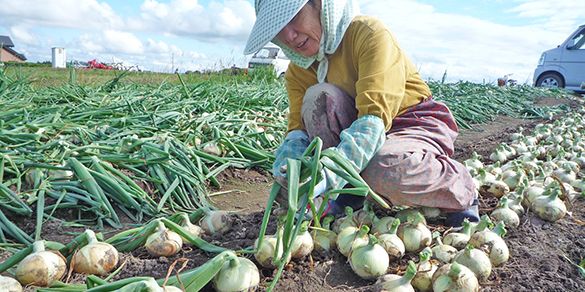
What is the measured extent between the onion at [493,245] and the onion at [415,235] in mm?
158

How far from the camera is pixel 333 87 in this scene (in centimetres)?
158

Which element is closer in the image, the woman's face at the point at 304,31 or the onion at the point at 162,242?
the onion at the point at 162,242

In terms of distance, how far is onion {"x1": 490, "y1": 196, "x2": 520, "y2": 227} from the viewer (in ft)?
5.20

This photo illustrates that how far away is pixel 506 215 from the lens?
1.59m

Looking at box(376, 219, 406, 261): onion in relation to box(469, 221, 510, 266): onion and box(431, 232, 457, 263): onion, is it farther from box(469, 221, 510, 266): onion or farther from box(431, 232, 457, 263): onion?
box(469, 221, 510, 266): onion

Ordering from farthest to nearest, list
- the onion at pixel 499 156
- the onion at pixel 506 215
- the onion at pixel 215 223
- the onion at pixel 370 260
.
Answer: the onion at pixel 499 156 → the onion at pixel 506 215 → the onion at pixel 215 223 → the onion at pixel 370 260

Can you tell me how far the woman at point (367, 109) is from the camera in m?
1.30

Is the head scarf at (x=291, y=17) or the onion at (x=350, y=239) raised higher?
the head scarf at (x=291, y=17)

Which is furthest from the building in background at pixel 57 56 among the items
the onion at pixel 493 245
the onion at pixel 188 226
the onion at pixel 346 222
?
the onion at pixel 493 245

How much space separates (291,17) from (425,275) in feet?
2.99

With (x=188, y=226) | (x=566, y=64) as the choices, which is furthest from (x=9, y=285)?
(x=566, y=64)

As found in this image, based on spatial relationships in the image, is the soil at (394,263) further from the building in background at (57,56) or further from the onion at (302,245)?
the building in background at (57,56)

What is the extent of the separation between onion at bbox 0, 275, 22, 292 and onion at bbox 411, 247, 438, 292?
107cm

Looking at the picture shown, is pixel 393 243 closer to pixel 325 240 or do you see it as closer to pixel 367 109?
pixel 325 240
